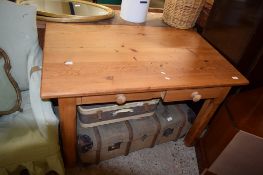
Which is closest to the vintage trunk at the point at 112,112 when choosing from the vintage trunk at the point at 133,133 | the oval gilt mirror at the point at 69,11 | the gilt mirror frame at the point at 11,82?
the vintage trunk at the point at 133,133

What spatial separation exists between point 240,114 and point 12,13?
122 centimetres

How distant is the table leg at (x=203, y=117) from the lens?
3.65ft

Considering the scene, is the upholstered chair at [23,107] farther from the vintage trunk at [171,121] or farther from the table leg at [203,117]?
the table leg at [203,117]

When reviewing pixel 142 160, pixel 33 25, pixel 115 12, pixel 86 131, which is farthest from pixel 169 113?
pixel 33 25

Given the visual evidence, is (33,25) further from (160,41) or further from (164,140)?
(164,140)

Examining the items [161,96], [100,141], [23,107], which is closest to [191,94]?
[161,96]

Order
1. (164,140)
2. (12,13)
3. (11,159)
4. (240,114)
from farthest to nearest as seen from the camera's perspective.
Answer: (164,140) < (240,114) < (12,13) < (11,159)

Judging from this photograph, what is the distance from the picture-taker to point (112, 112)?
3.58 ft

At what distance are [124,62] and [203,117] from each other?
0.64 metres

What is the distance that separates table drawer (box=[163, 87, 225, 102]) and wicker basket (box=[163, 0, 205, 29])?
20.6 inches

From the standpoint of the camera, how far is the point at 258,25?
0.99m

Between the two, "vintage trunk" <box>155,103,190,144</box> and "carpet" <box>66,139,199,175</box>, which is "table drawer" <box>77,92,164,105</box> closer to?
"vintage trunk" <box>155,103,190,144</box>

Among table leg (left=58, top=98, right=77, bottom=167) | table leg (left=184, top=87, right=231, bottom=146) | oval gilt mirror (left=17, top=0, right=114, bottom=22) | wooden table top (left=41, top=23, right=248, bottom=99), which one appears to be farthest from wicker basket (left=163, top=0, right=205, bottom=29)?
table leg (left=58, top=98, right=77, bottom=167)

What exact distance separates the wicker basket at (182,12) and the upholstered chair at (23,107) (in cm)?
80
